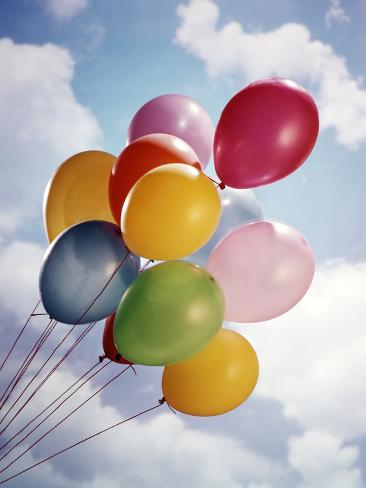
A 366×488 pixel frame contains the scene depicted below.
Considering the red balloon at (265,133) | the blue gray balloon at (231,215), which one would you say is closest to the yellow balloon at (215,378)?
the blue gray balloon at (231,215)

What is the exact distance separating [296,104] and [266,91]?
0.20 meters

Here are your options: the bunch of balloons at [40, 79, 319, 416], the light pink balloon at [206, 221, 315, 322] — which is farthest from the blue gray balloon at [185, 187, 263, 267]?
the light pink balloon at [206, 221, 315, 322]

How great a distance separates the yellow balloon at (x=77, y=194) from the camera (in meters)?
3.52

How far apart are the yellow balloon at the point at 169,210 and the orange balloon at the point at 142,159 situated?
20cm

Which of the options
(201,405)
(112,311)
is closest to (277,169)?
(112,311)

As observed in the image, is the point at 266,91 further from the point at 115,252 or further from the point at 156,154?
the point at 115,252

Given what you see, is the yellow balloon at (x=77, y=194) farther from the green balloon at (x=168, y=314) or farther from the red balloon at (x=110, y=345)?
the green balloon at (x=168, y=314)

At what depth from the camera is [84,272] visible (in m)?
3.03

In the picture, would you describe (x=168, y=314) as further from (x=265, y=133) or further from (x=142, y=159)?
(x=265, y=133)

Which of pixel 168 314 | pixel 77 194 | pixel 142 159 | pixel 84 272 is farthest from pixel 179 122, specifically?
pixel 168 314

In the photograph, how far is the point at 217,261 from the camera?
10.8ft

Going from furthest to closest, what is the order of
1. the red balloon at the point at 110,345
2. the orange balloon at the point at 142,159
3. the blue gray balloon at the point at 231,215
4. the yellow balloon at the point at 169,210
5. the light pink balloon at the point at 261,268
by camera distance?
the blue gray balloon at the point at 231,215
the red balloon at the point at 110,345
the light pink balloon at the point at 261,268
the orange balloon at the point at 142,159
the yellow balloon at the point at 169,210

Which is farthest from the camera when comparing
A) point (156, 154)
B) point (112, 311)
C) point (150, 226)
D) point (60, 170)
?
point (60, 170)

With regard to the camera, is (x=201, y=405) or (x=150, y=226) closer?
(x=150, y=226)
